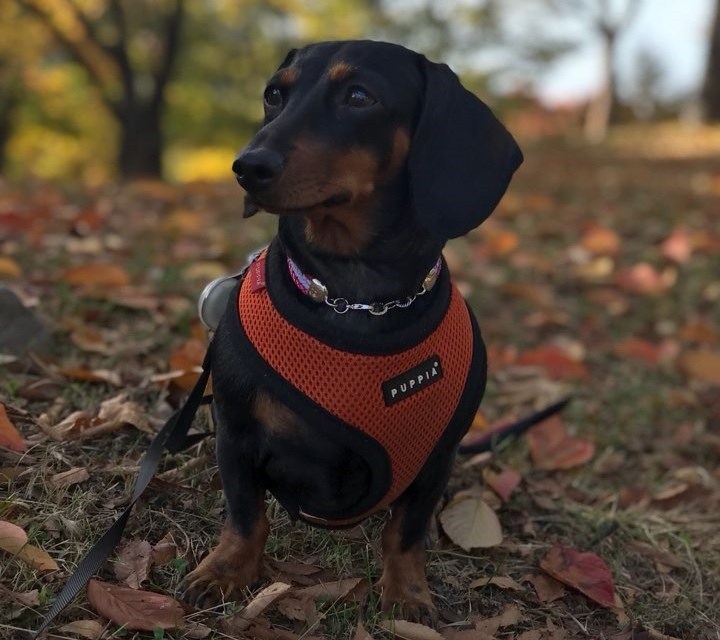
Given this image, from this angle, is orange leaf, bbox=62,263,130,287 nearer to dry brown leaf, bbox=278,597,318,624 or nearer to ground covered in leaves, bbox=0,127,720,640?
ground covered in leaves, bbox=0,127,720,640

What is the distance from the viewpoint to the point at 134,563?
2.32 meters

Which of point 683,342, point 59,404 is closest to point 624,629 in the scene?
point 59,404

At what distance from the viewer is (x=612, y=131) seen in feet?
49.1

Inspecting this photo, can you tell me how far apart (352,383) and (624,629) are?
3.63 ft

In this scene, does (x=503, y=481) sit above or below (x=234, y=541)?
below

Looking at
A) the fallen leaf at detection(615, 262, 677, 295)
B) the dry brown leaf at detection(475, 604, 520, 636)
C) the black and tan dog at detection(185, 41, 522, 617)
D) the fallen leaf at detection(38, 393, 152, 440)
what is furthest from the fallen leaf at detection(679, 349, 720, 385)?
the fallen leaf at detection(38, 393, 152, 440)

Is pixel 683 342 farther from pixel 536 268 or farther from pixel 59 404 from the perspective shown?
pixel 59 404

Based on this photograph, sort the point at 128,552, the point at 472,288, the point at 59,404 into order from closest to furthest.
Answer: the point at 128,552
the point at 59,404
the point at 472,288

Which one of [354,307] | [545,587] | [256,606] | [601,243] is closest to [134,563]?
[256,606]

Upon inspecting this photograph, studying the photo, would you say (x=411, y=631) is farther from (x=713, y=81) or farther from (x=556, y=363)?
(x=713, y=81)

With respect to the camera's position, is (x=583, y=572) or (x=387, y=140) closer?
(x=387, y=140)

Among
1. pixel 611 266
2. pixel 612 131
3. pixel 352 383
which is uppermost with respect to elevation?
pixel 352 383

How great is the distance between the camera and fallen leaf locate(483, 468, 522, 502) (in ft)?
9.91

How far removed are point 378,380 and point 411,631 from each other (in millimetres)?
637
